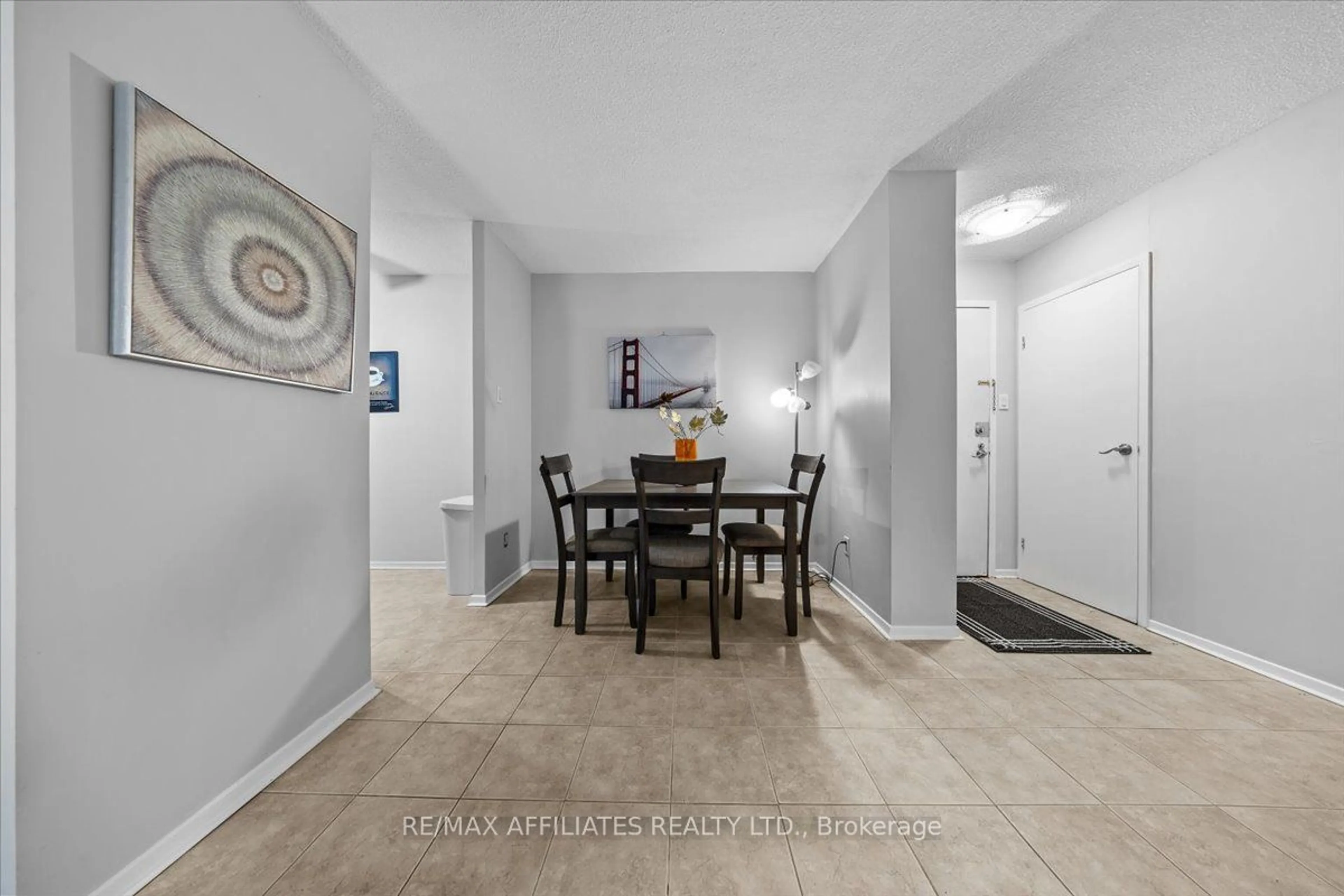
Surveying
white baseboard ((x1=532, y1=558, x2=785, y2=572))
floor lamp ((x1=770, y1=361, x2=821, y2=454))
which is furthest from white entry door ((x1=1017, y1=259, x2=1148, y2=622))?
white baseboard ((x1=532, y1=558, x2=785, y2=572))

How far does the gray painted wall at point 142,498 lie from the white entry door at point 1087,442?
396 cm

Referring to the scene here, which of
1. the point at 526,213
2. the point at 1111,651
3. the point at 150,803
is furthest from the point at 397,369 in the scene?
the point at 1111,651

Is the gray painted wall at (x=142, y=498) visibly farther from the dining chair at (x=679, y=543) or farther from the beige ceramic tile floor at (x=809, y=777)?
the dining chair at (x=679, y=543)

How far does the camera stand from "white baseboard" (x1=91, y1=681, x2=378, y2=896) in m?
1.08

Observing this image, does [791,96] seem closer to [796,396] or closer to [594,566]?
[796,396]

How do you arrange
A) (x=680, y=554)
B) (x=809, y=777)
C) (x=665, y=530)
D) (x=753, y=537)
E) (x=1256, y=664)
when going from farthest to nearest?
1. (x=665, y=530)
2. (x=753, y=537)
3. (x=680, y=554)
4. (x=1256, y=664)
5. (x=809, y=777)

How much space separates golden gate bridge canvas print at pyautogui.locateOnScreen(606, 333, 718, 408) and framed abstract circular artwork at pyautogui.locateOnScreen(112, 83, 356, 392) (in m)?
2.44

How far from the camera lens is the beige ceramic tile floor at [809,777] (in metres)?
1.15

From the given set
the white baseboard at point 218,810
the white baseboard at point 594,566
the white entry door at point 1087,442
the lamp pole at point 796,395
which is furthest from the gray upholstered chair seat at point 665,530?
the white entry door at point 1087,442

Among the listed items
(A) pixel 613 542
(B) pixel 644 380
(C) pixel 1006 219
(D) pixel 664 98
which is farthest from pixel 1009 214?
(A) pixel 613 542

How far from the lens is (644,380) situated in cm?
405

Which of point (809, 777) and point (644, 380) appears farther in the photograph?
point (644, 380)

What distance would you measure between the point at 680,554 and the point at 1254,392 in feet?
8.74

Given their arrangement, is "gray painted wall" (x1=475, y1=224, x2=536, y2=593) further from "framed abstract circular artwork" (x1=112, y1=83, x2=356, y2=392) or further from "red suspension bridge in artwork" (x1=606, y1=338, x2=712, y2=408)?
"framed abstract circular artwork" (x1=112, y1=83, x2=356, y2=392)
